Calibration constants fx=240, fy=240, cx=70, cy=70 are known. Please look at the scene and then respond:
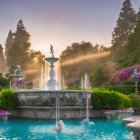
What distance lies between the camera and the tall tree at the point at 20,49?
49.5 m

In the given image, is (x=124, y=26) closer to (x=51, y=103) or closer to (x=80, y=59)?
(x=80, y=59)

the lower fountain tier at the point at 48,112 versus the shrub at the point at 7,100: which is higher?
the shrub at the point at 7,100

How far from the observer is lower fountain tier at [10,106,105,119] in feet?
36.5

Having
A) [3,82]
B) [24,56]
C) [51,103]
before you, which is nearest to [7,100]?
[51,103]

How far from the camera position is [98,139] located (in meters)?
6.55

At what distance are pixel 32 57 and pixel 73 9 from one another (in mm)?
32326

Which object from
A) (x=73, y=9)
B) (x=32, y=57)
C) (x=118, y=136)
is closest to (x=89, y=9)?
(x=73, y=9)

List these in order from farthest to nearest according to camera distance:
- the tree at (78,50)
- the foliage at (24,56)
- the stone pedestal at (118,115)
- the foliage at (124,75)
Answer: the foliage at (24,56), the tree at (78,50), the foliage at (124,75), the stone pedestal at (118,115)

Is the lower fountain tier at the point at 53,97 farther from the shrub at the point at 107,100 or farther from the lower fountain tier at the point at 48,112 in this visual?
the shrub at the point at 107,100

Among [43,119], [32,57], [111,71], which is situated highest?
[32,57]

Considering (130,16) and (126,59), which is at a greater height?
(130,16)

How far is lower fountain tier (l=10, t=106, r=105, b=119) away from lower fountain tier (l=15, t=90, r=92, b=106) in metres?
0.19

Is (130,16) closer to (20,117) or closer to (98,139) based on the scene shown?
(20,117)

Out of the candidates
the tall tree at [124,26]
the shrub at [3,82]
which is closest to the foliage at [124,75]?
the shrub at [3,82]
